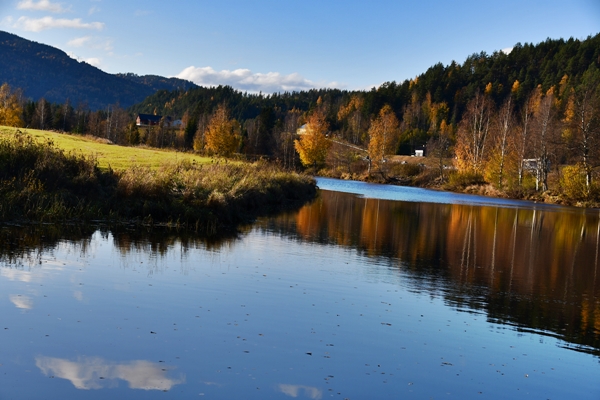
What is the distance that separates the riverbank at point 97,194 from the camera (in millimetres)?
17812

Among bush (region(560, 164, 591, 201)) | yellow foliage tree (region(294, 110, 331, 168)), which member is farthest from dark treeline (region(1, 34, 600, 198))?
yellow foliage tree (region(294, 110, 331, 168))

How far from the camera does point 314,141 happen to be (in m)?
80.3

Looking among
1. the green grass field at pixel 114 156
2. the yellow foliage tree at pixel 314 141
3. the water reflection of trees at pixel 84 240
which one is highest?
the yellow foliage tree at pixel 314 141

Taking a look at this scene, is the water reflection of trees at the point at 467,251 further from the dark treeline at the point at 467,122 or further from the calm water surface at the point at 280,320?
the dark treeline at the point at 467,122

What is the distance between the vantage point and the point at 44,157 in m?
19.7

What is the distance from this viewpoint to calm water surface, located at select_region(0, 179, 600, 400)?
7168 millimetres

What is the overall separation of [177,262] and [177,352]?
244 inches

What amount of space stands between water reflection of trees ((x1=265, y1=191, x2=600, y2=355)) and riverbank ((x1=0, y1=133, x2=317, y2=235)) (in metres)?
2.90

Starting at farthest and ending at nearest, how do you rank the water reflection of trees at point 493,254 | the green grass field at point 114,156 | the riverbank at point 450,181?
1. the riverbank at point 450,181
2. the green grass field at point 114,156
3. the water reflection of trees at point 493,254

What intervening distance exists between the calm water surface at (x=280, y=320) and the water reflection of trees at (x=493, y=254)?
0.09 metres

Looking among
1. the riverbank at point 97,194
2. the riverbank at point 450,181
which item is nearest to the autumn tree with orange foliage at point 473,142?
the riverbank at point 450,181

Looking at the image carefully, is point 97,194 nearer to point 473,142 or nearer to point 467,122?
point 473,142

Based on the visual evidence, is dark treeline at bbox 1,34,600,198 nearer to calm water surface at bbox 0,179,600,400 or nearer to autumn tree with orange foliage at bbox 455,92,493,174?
autumn tree with orange foliage at bbox 455,92,493,174

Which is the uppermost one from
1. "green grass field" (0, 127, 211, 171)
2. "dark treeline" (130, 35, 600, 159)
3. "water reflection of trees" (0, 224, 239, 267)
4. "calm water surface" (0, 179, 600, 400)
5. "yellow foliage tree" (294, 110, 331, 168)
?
"dark treeline" (130, 35, 600, 159)
